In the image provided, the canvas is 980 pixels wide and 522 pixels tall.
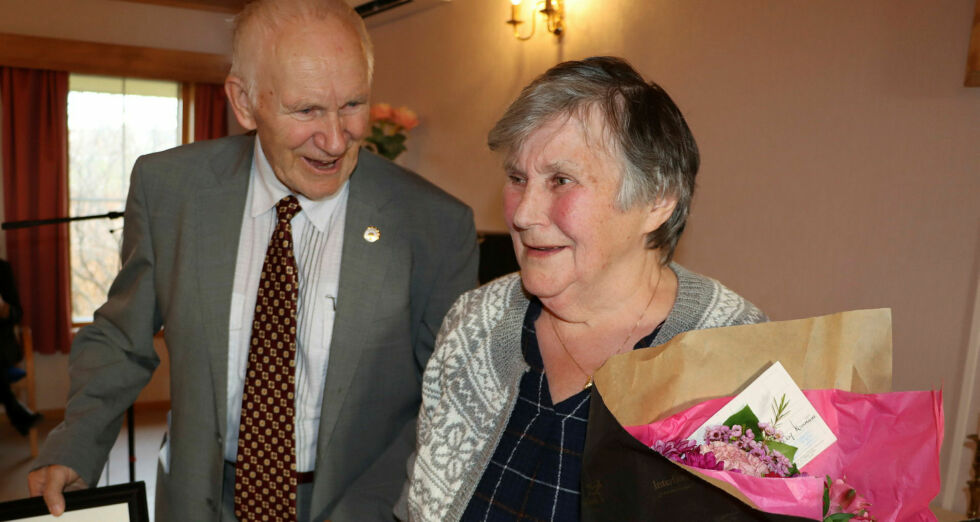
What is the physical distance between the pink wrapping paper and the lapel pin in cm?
102

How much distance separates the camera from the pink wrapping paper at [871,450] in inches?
27.7

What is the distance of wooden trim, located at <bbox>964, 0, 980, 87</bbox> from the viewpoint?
6.48 feet

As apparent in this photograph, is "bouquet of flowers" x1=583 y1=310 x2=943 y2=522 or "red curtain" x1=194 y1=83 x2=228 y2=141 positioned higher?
"red curtain" x1=194 y1=83 x2=228 y2=141

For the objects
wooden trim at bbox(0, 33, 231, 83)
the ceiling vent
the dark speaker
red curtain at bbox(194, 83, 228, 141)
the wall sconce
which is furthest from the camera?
red curtain at bbox(194, 83, 228, 141)

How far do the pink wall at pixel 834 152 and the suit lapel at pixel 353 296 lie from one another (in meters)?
1.56

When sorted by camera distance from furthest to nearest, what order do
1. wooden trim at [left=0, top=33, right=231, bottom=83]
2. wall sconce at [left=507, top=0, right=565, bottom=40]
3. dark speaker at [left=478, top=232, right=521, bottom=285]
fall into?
wooden trim at [left=0, top=33, right=231, bottom=83], wall sconce at [left=507, top=0, right=565, bottom=40], dark speaker at [left=478, top=232, right=521, bottom=285]

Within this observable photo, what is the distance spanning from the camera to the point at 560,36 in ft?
12.8

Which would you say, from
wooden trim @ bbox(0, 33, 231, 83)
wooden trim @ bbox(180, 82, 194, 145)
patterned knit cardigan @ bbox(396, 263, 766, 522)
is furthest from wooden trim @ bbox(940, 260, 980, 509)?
wooden trim @ bbox(180, 82, 194, 145)

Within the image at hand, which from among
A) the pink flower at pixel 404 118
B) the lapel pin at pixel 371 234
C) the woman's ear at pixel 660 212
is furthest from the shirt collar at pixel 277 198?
the pink flower at pixel 404 118

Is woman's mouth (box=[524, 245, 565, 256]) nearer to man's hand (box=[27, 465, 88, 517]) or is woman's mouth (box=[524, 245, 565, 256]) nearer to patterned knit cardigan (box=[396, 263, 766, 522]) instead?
patterned knit cardigan (box=[396, 263, 766, 522])

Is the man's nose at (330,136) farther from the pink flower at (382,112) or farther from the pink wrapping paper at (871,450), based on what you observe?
the pink flower at (382,112)

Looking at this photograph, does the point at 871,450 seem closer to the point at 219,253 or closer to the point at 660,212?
the point at 660,212

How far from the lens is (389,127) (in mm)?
4988

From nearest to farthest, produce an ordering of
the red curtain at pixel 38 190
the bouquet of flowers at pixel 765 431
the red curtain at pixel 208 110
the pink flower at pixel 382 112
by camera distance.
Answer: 1. the bouquet of flowers at pixel 765 431
2. the pink flower at pixel 382 112
3. the red curtain at pixel 38 190
4. the red curtain at pixel 208 110
